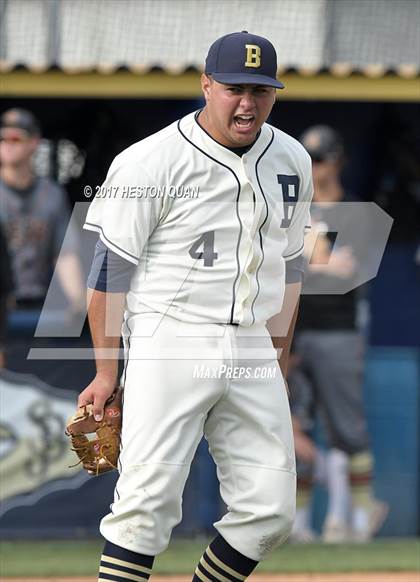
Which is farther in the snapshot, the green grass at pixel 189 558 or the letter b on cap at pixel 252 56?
the green grass at pixel 189 558

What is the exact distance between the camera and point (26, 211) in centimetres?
726

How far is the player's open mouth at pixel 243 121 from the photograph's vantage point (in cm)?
401

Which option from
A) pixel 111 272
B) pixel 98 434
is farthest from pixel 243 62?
pixel 98 434

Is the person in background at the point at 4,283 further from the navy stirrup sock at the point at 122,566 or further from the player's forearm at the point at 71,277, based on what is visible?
the navy stirrup sock at the point at 122,566

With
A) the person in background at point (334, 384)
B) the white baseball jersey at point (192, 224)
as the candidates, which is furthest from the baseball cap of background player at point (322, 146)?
the white baseball jersey at point (192, 224)

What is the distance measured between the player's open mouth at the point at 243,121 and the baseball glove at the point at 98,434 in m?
0.93

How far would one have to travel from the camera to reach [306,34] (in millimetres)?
9133

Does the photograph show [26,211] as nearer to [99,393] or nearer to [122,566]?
[99,393]

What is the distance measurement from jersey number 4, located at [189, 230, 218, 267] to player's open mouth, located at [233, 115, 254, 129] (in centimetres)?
34

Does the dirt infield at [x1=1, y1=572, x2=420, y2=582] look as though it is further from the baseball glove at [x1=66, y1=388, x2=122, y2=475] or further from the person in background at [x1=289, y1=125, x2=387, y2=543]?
the baseball glove at [x1=66, y1=388, x2=122, y2=475]

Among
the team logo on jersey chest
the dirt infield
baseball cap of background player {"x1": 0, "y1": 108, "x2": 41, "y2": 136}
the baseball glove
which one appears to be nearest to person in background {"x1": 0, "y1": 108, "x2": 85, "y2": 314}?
baseball cap of background player {"x1": 0, "y1": 108, "x2": 41, "y2": 136}

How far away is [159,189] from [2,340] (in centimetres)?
328

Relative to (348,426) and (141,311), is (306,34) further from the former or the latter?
(141,311)

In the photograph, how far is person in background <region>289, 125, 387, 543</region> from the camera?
7.05 m
